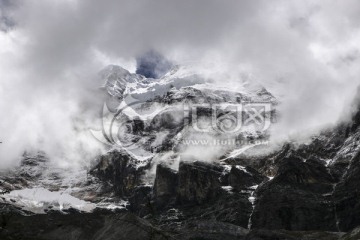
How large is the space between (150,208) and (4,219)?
1216 centimetres

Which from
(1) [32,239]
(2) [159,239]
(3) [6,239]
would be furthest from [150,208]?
(1) [32,239]

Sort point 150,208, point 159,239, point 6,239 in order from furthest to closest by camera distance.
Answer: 1. point 159,239
2. point 6,239
3. point 150,208

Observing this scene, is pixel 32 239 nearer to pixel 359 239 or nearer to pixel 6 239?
pixel 6 239

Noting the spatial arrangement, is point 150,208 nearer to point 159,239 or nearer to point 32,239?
point 159,239

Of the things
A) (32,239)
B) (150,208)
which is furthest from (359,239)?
(150,208)

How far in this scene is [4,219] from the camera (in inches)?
1806

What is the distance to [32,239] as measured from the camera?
19175 cm

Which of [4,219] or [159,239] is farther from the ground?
[159,239]

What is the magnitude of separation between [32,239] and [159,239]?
43483 mm

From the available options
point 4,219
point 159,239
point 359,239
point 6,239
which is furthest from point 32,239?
point 4,219

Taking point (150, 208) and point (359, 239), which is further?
point (359, 239)

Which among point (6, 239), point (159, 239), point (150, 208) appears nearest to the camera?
point (150, 208)

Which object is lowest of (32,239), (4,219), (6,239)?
(4,219)

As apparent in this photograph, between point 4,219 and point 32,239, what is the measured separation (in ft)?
504
